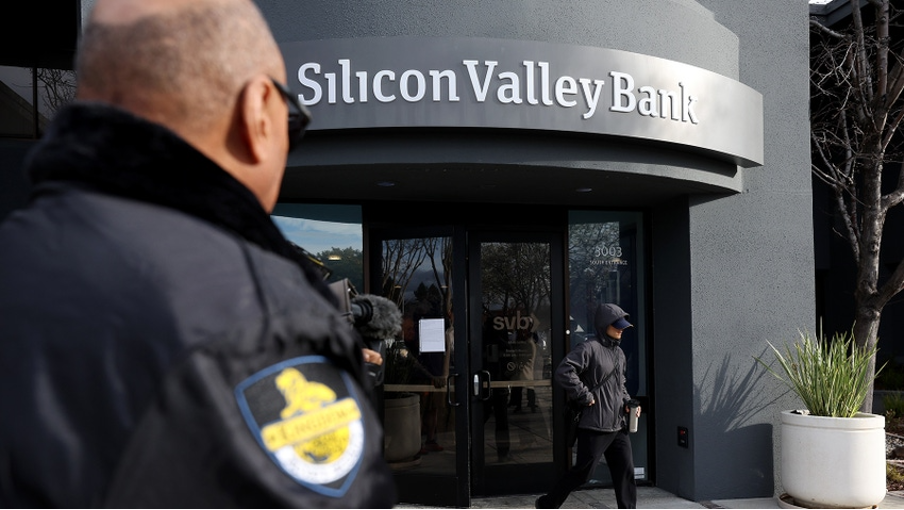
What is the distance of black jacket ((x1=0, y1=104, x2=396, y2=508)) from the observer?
0.83m

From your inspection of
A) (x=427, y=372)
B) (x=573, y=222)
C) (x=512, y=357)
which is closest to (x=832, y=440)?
(x=512, y=357)

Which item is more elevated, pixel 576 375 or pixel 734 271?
pixel 734 271

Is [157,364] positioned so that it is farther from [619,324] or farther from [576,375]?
[619,324]

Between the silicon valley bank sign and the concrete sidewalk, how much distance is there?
11.4 feet

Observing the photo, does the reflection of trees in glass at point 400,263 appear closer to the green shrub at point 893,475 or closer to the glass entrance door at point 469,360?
the glass entrance door at point 469,360

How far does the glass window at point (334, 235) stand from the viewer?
23.5 ft

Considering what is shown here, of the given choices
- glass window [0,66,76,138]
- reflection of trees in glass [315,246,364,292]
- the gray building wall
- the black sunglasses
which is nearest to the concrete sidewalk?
the gray building wall

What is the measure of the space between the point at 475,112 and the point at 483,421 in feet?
10.2

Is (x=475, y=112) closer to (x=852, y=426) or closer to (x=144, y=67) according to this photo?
(x=852, y=426)

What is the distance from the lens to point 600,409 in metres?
6.36

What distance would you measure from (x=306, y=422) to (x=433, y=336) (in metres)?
6.22

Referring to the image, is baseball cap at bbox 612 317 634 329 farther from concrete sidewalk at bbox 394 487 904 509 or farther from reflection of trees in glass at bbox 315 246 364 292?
reflection of trees in glass at bbox 315 246 364 292

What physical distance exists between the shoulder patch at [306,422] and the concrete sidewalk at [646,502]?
636 centimetres

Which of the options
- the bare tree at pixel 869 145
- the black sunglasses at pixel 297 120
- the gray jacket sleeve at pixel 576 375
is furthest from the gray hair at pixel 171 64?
the bare tree at pixel 869 145
